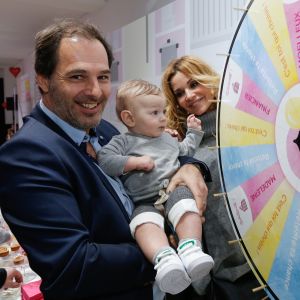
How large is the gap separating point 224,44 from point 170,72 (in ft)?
1.24

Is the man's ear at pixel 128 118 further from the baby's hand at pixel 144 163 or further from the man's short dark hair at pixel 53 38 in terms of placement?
the man's short dark hair at pixel 53 38

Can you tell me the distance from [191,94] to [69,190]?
714 mm

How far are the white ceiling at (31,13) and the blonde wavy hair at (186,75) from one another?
2.13 metres

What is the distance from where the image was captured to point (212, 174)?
1.26 meters

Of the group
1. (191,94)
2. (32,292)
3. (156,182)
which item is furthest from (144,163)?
(32,292)

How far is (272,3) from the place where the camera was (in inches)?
30.1

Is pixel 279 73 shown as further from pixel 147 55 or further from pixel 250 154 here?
pixel 147 55

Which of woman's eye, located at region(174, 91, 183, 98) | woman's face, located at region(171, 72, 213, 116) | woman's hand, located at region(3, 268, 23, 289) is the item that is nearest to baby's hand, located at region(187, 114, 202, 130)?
woman's face, located at region(171, 72, 213, 116)

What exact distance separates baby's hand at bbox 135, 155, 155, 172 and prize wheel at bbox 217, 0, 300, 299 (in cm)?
26

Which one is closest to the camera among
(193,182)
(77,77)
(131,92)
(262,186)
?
(262,186)

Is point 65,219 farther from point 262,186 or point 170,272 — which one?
point 262,186

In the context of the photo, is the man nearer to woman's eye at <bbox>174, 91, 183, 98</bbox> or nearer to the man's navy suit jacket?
the man's navy suit jacket

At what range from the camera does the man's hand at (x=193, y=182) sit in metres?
1.09

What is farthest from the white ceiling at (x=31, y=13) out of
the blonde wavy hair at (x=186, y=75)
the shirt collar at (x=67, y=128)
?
the shirt collar at (x=67, y=128)
